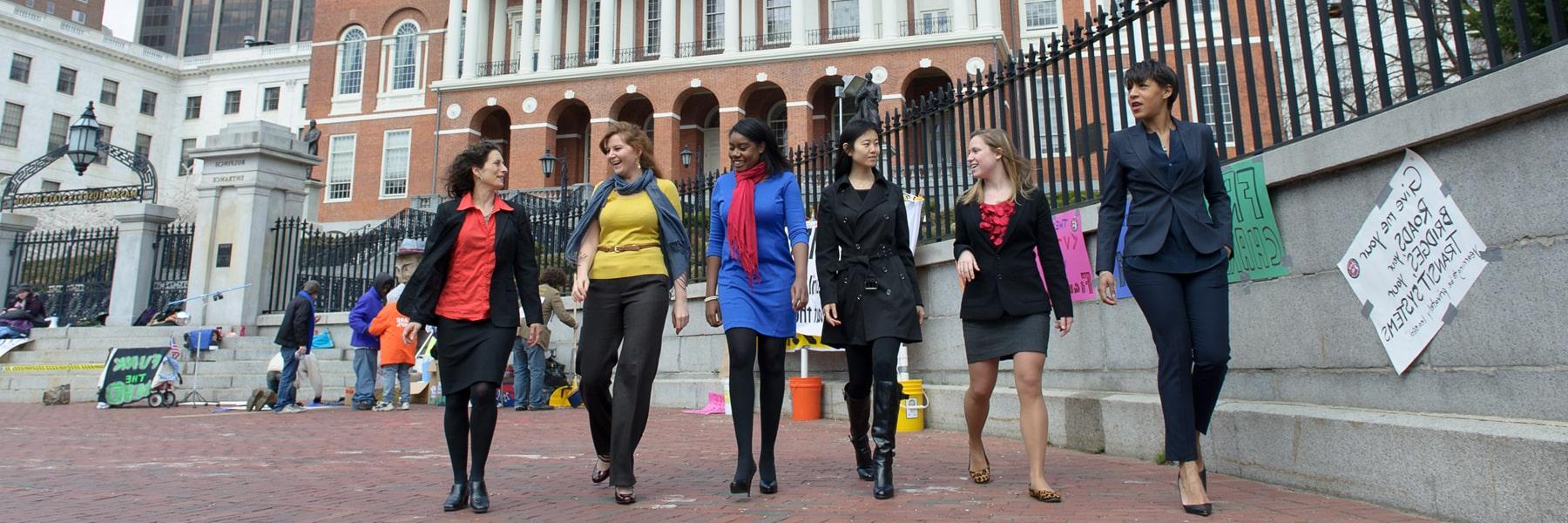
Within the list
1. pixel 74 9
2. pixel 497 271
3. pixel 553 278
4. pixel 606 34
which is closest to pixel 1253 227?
pixel 497 271

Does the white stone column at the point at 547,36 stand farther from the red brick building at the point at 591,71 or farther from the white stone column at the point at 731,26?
the white stone column at the point at 731,26

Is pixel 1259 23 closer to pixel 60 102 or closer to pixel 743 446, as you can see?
pixel 743 446

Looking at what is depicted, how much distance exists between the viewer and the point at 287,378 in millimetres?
11242

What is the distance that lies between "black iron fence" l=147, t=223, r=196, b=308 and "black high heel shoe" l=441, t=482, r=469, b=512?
14.9 metres

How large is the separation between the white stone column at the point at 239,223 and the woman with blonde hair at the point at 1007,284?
14.3 meters

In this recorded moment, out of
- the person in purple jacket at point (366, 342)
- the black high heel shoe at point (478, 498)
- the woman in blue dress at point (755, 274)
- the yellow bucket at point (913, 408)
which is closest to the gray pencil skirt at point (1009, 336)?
the woman in blue dress at point (755, 274)

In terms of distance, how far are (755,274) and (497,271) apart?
1.20 m

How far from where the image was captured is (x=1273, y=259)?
458 cm

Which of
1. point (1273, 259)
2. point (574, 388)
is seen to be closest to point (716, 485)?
point (1273, 259)

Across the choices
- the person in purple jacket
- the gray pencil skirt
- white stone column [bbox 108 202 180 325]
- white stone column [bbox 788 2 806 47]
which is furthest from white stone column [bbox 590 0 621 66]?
the gray pencil skirt

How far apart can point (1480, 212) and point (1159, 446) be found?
212cm

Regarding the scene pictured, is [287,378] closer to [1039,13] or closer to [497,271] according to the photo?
[497,271]

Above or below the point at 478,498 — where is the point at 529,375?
above

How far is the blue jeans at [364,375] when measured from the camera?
11.4m
